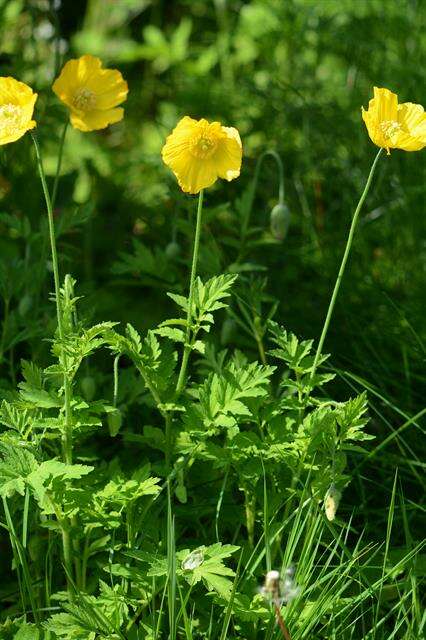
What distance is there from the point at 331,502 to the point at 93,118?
0.91 metres

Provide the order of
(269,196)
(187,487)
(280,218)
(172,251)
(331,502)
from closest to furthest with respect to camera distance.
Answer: (331,502) < (187,487) < (280,218) < (172,251) < (269,196)

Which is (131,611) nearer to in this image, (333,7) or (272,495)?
(272,495)

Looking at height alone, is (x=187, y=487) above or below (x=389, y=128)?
below

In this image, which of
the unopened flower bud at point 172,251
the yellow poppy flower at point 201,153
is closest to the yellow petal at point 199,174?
the yellow poppy flower at point 201,153

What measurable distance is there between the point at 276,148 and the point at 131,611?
1.88 metres

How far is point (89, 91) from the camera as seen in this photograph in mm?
1898

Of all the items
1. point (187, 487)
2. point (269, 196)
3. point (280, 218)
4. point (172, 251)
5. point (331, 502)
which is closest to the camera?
point (331, 502)

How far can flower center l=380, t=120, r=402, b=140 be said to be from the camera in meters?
1.59

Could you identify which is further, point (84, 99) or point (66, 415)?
point (84, 99)

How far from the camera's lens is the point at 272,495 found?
5.61ft

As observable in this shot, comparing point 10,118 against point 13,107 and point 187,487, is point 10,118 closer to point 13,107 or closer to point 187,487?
point 13,107

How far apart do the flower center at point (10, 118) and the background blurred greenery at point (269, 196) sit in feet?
1.55

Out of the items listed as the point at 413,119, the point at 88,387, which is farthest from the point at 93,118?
the point at 413,119

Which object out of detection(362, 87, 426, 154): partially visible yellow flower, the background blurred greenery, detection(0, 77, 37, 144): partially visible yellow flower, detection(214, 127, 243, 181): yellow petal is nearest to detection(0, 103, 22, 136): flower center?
detection(0, 77, 37, 144): partially visible yellow flower
